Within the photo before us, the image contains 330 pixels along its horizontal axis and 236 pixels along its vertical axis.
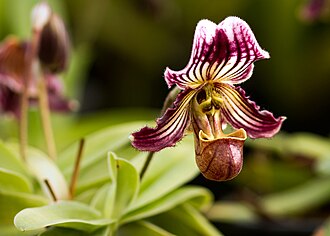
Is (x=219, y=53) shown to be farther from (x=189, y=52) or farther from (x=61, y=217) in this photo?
(x=189, y=52)

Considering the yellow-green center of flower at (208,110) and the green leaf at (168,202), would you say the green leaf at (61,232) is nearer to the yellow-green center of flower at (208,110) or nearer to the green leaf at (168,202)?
the green leaf at (168,202)

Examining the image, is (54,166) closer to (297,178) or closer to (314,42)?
(297,178)

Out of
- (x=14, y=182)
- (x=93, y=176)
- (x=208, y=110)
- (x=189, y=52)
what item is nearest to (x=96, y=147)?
(x=93, y=176)

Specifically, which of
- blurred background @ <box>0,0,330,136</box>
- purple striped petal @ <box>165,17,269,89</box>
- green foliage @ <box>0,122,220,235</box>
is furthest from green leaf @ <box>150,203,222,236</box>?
blurred background @ <box>0,0,330,136</box>

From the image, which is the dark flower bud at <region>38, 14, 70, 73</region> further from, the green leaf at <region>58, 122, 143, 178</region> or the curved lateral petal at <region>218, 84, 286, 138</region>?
the curved lateral petal at <region>218, 84, 286, 138</region>

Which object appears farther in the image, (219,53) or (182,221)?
(182,221)

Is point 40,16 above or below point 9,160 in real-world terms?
above

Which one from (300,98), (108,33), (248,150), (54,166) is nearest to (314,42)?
(300,98)
